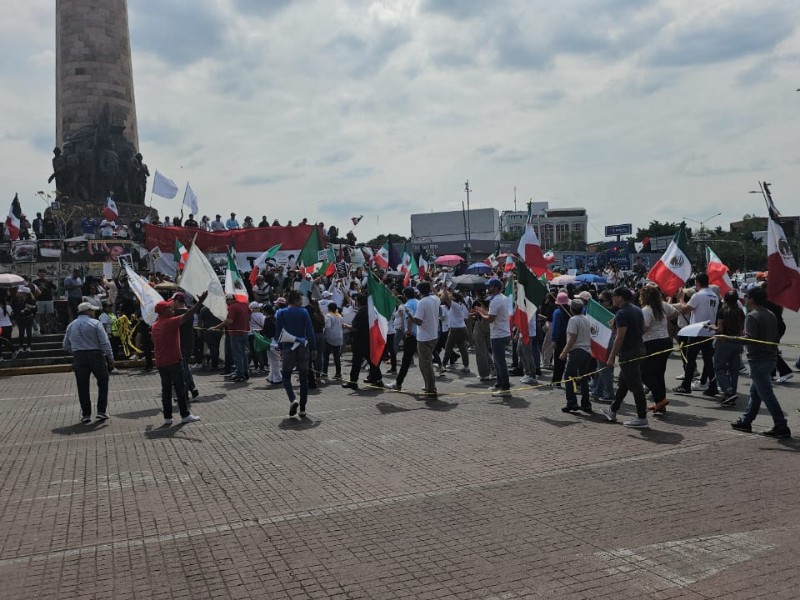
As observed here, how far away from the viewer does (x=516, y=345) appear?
14.8 m

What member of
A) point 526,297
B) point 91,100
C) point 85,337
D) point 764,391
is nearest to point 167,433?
point 85,337

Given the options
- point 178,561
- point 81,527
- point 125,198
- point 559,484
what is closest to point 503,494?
point 559,484

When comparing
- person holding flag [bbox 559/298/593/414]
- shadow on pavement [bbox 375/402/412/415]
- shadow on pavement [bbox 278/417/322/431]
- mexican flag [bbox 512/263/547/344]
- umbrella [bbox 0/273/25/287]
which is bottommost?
shadow on pavement [bbox 375/402/412/415]

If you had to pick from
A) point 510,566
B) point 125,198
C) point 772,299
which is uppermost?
point 125,198

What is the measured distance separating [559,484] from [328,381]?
8.27m

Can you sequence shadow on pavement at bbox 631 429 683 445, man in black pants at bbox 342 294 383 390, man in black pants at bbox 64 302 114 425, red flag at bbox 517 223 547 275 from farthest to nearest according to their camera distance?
red flag at bbox 517 223 547 275 < man in black pants at bbox 342 294 383 390 < man in black pants at bbox 64 302 114 425 < shadow on pavement at bbox 631 429 683 445

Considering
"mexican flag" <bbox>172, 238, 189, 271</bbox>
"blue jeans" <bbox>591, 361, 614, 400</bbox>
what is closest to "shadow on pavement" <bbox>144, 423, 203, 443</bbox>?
"blue jeans" <bbox>591, 361, 614, 400</bbox>

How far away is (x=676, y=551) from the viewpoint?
4.88 m

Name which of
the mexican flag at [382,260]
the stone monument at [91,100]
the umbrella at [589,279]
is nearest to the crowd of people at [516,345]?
the mexican flag at [382,260]

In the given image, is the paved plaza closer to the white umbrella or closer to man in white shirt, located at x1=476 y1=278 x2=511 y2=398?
the white umbrella

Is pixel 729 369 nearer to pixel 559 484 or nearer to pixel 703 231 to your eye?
pixel 559 484

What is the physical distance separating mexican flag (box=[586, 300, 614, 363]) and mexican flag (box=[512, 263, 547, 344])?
4.49ft

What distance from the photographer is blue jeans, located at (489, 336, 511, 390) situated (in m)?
11.7

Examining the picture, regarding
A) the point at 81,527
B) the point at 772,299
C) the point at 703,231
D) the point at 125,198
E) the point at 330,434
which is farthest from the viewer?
the point at 703,231
